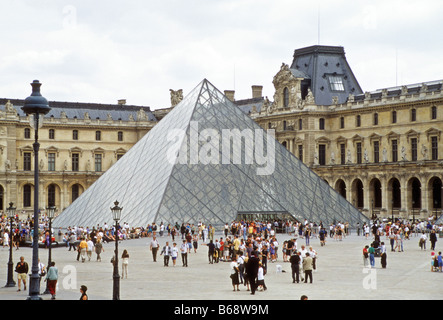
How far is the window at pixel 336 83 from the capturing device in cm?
7819

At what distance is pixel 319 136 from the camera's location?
76.4 meters

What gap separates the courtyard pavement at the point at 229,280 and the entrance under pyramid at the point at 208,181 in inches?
389

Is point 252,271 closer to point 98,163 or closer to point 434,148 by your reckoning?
point 434,148

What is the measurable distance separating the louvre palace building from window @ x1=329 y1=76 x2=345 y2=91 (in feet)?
0.31

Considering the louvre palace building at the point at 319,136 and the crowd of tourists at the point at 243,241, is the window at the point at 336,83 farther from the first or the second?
the crowd of tourists at the point at 243,241

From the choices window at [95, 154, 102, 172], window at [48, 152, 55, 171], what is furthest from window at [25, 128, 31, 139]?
window at [95, 154, 102, 172]

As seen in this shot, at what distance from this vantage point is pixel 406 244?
1523 inches

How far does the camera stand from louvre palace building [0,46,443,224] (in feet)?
219

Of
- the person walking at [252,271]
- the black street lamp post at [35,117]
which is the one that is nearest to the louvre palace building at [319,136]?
the person walking at [252,271]

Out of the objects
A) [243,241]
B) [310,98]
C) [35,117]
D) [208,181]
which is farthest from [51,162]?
[35,117]

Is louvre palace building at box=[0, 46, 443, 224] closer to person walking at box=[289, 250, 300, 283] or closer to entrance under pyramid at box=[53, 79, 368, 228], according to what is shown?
entrance under pyramid at box=[53, 79, 368, 228]

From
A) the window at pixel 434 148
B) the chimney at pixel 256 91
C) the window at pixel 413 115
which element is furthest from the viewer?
the chimney at pixel 256 91

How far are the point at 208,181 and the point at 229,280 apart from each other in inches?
840
